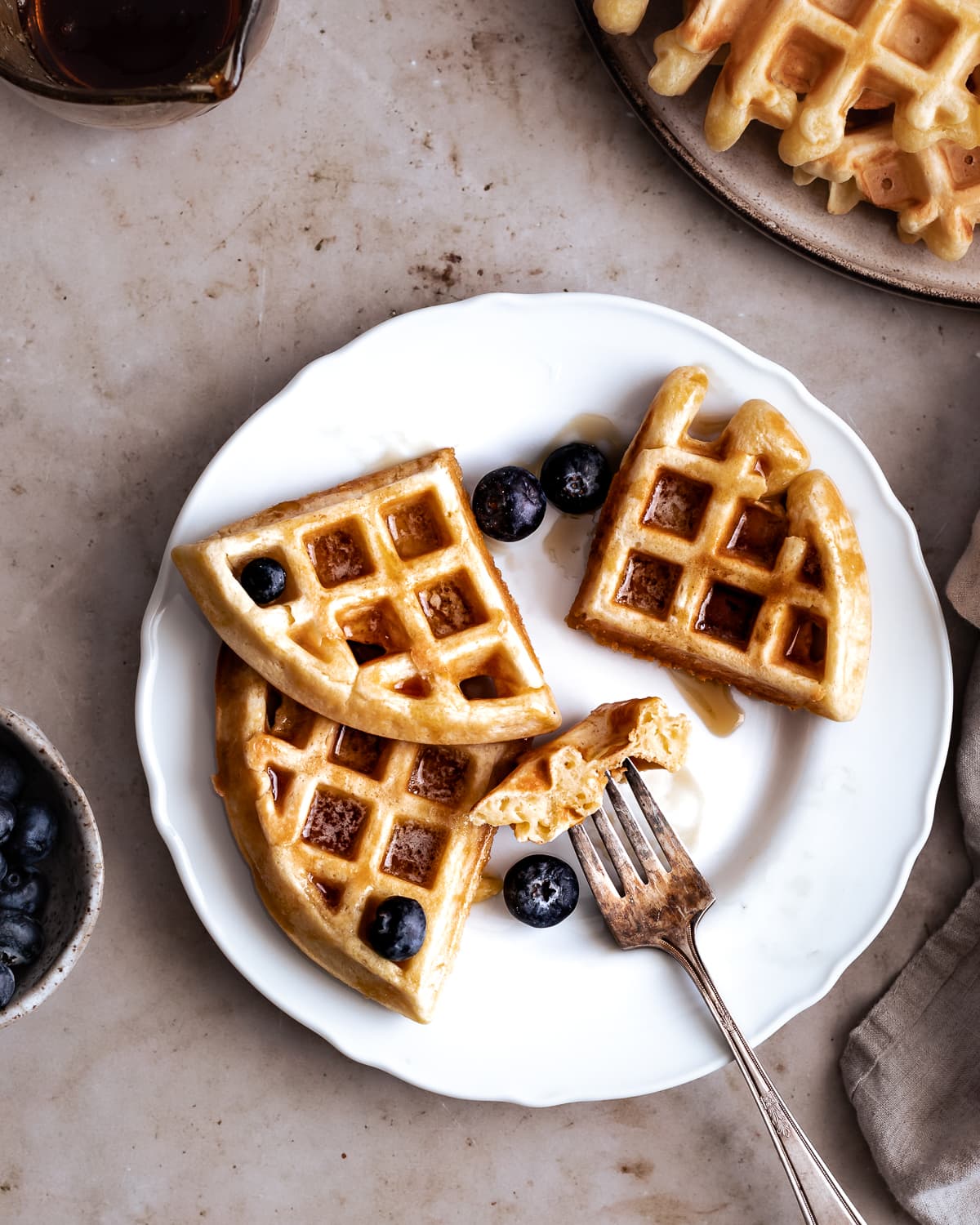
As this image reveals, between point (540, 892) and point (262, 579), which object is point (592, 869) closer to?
point (540, 892)

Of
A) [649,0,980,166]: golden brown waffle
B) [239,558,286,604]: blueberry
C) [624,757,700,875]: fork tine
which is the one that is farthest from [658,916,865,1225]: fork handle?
[649,0,980,166]: golden brown waffle

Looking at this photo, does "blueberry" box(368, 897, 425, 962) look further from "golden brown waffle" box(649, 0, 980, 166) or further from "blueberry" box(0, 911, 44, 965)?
"golden brown waffle" box(649, 0, 980, 166)

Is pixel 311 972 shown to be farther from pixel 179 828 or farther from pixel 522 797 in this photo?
pixel 522 797

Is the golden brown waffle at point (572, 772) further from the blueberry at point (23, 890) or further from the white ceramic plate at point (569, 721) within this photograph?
the blueberry at point (23, 890)

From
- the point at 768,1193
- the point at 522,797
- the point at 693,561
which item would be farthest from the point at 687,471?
the point at 768,1193

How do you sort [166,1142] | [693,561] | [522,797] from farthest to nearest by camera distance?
[166,1142] < [693,561] < [522,797]

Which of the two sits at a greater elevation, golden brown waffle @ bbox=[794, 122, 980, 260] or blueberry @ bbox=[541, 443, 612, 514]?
golden brown waffle @ bbox=[794, 122, 980, 260]

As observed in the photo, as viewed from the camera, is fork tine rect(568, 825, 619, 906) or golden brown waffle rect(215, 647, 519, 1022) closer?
golden brown waffle rect(215, 647, 519, 1022)
